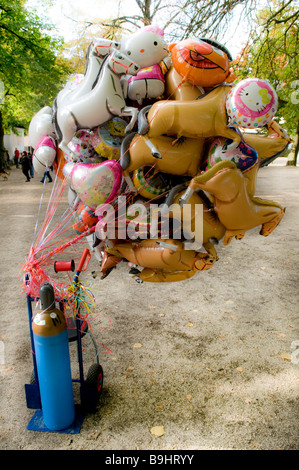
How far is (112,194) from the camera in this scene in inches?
84.7

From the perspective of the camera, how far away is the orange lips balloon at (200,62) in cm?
194

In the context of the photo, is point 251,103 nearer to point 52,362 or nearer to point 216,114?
point 216,114

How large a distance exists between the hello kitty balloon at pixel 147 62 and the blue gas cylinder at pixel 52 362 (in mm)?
1411

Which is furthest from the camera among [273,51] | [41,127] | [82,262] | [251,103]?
[273,51]

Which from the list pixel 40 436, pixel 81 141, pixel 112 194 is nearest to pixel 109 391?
pixel 40 436

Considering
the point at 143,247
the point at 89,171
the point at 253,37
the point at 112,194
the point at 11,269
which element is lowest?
the point at 11,269

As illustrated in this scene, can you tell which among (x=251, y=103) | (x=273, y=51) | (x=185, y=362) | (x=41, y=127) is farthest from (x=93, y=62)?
(x=273, y=51)

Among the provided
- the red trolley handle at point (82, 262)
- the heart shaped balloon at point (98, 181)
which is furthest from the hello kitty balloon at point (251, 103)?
the red trolley handle at point (82, 262)

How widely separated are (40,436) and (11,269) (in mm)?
3453

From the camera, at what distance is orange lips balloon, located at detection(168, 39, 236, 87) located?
6.35 ft

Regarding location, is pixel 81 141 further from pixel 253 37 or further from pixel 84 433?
pixel 253 37
